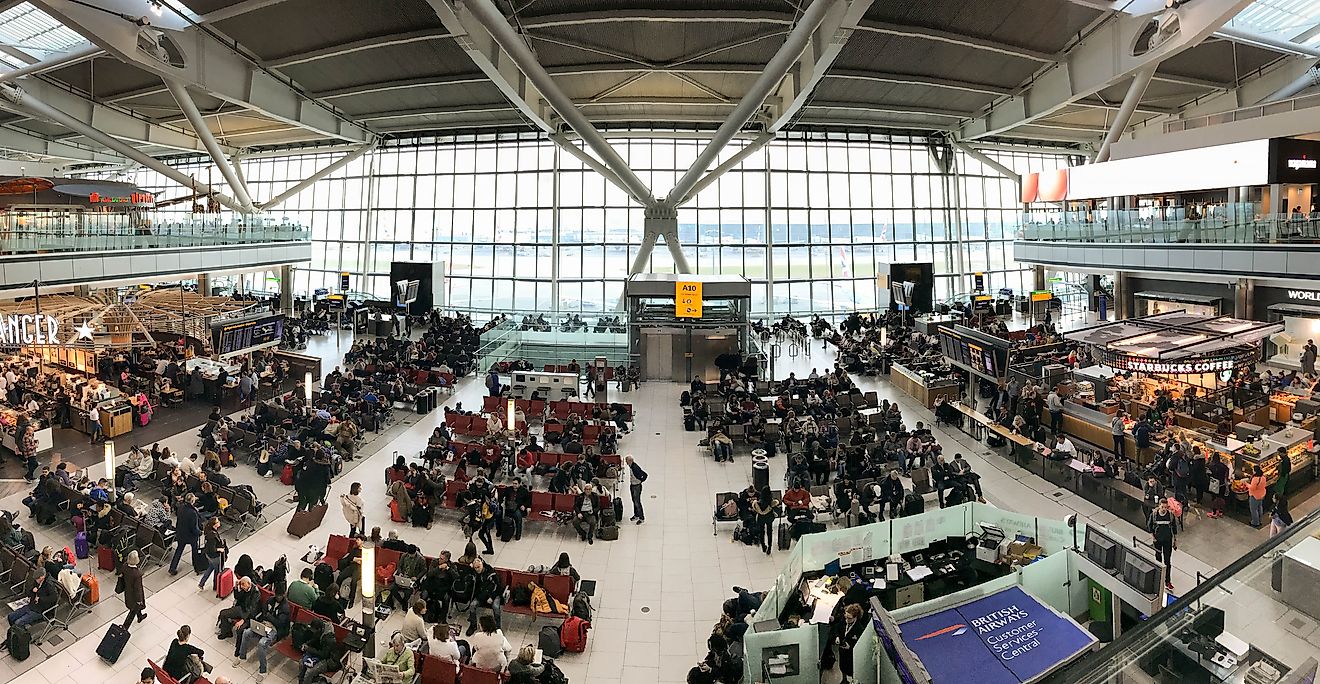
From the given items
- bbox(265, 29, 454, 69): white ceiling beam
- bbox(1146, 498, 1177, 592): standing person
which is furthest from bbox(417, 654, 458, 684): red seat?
bbox(265, 29, 454, 69): white ceiling beam

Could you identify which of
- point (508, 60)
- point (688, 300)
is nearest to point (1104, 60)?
point (688, 300)

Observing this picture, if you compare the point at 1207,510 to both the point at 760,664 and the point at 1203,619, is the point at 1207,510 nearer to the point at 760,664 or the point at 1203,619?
the point at 760,664

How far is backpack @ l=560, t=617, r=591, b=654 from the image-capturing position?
9.13m

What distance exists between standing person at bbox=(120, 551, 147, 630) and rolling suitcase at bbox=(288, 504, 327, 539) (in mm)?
2909

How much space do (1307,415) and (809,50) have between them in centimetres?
1677

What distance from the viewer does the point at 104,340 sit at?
66.6 ft

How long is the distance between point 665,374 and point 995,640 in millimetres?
19383

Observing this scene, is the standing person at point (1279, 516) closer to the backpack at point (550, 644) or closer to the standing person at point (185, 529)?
the backpack at point (550, 644)

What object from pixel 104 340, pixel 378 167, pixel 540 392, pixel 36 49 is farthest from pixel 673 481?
pixel 378 167

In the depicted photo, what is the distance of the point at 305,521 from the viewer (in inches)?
503

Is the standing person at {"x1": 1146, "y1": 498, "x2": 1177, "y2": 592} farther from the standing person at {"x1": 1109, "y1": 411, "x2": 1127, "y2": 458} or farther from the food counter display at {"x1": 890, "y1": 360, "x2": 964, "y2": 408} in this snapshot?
the food counter display at {"x1": 890, "y1": 360, "x2": 964, "y2": 408}

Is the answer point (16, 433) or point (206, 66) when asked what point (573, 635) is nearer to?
point (16, 433)

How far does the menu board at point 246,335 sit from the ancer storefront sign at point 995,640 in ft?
67.4

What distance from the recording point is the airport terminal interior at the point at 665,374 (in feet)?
29.2
